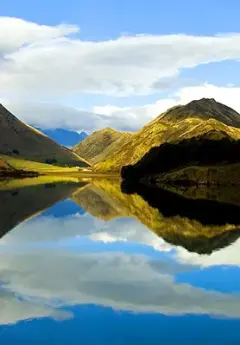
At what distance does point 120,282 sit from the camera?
3866 centimetres

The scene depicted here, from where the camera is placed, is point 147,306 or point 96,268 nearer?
point 147,306

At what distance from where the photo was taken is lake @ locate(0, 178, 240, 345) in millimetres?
26750

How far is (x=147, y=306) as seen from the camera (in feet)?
105

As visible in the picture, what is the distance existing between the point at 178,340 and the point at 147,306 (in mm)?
6792

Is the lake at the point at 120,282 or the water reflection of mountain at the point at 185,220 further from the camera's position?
the water reflection of mountain at the point at 185,220

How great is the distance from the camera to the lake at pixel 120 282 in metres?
26.8

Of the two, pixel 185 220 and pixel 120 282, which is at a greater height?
pixel 185 220

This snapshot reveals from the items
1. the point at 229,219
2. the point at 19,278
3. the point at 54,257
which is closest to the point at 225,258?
the point at 54,257

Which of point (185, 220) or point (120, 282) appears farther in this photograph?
point (185, 220)

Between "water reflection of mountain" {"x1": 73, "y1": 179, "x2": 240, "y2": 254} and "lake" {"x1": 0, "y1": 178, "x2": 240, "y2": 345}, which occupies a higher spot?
"water reflection of mountain" {"x1": 73, "y1": 179, "x2": 240, "y2": 254}

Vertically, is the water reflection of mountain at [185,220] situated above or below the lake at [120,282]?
above

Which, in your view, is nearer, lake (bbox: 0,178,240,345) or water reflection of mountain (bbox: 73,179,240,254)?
lake (bbox: 0,178,240,345)

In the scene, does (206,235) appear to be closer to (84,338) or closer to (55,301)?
(55,301)

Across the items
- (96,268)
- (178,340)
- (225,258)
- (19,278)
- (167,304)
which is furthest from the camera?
(225,258)
